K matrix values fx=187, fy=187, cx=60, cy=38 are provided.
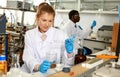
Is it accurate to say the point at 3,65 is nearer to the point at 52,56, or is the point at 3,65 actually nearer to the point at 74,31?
the point at 52,56

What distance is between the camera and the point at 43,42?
1.63 meters

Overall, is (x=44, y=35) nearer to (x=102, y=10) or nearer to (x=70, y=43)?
(x=70, y=43)

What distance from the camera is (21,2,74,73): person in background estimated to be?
1543mm

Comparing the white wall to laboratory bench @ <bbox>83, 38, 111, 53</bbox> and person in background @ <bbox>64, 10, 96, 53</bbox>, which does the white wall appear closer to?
laboratory bench @ <bbox>83, 38, 111, 53</bbox>

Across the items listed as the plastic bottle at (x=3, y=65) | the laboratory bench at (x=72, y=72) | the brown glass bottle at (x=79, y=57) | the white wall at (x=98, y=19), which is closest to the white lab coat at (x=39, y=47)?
the brown glass bottle at (x=79, y=57)

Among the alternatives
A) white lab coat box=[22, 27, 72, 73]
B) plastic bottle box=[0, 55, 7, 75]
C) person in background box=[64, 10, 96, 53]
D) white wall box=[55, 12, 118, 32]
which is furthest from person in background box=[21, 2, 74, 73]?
white wall box=[55, 12, 118, 32]

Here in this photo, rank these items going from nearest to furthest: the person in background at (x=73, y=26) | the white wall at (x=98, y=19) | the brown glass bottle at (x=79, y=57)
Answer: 1. the brown glass bottle at (x=79, y=57)
2. the person in background at (x=73, y=26)
3. the white wall at (x=98, y=19)

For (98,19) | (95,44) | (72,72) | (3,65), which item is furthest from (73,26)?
(3,65)

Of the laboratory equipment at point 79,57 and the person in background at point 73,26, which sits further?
the person in background at point 73,26

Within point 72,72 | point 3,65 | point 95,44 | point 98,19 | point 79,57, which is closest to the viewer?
point 3,65

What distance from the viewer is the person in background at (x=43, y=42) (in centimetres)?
154

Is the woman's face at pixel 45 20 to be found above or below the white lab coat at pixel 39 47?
above

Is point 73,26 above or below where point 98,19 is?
below

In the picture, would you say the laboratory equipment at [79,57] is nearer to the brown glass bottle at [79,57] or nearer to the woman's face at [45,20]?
the brown glass bottle at [79,57]
